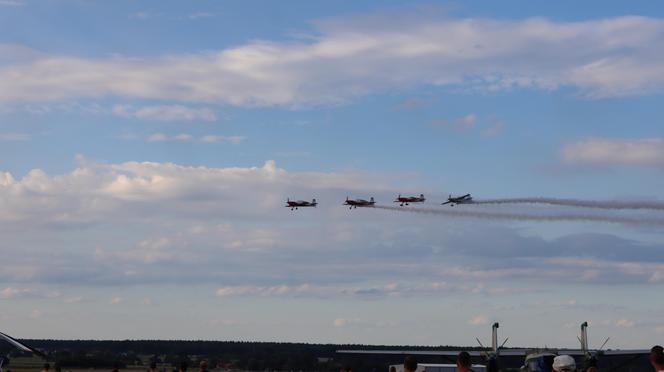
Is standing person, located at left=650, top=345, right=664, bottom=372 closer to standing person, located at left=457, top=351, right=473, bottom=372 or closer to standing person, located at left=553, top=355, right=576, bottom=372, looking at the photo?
standing person, located at left=553, top=355, right=576, bottom=372

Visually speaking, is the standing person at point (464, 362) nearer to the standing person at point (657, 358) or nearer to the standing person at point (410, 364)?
the standing person at point (410, 364)

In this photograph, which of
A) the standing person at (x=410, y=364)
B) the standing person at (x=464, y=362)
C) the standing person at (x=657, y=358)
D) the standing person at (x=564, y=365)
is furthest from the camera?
the standing person at (x=410, y=364)

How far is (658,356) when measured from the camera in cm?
1122

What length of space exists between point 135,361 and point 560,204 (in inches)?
4965

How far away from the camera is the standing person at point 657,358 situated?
11023mm

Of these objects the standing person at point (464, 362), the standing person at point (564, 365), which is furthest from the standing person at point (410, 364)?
the standing person at point (564, 365)

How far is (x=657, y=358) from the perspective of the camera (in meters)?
11.2

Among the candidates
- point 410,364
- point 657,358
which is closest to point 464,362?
point 410,364

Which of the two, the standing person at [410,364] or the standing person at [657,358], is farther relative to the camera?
the standing person at [410,364]

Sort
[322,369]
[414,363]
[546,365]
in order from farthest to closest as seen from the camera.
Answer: [322,369] < [546,365] < [414,363]

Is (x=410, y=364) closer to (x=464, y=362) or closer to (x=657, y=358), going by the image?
(x=464, y=362)

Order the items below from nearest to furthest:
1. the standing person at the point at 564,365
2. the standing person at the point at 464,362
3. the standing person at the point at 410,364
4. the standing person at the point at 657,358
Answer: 1. the standing person at the point at 564,365
2. the standing person at the point at 657,358
3. the standing person at the point at 464,362
4. the standing person at the point at 410,364

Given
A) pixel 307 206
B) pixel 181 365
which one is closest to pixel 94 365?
pixel 307 206

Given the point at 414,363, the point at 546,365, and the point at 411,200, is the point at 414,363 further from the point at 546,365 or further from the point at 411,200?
the point at 411,200
